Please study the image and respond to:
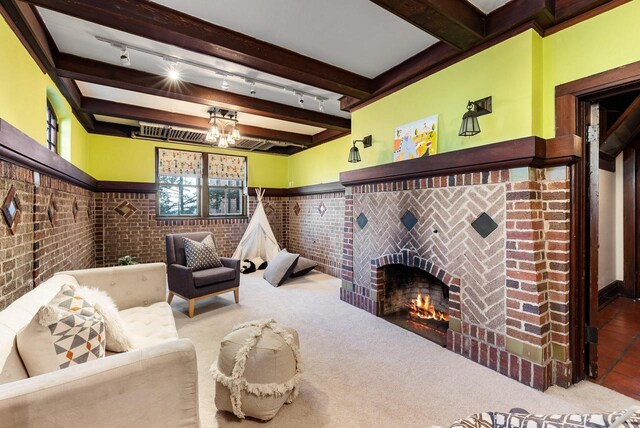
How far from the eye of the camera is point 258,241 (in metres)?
5.99

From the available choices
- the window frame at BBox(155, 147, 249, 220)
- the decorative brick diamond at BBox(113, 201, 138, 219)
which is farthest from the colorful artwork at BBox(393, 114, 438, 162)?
the decorative brick diamond at BBox(113, 201, 138, 219)

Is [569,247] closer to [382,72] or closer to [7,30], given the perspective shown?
[382,72]

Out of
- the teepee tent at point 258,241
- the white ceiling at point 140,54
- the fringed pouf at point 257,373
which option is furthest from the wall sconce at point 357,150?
the teepee tent at point 258,241

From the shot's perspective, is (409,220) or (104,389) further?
(409,220)

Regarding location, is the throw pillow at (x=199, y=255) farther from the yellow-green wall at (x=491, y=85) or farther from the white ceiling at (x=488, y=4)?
the white ceiling at (x=488, y=4)

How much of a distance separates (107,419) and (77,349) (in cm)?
48

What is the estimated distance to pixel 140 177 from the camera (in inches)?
211

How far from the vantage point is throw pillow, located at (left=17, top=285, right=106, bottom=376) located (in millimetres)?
1205

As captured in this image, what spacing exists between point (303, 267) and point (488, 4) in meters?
4.30

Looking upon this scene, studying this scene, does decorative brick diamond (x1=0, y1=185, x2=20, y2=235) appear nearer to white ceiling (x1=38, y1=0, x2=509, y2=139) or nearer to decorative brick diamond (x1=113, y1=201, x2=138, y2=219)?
white ceiling (x1=38, y1=0, x2=509, y2=139)

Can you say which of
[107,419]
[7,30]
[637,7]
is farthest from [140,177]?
[637,7]

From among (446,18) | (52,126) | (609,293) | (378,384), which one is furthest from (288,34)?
(609,293)

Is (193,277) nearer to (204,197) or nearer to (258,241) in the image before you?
(258,241)

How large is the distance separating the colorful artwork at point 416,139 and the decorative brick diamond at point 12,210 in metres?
3.17
